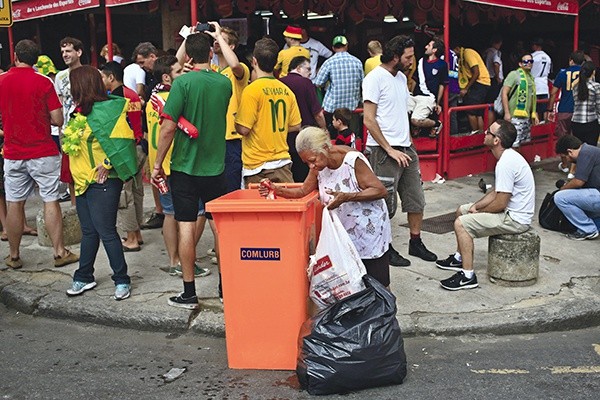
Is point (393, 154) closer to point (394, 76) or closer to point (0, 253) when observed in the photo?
point (394, 76)

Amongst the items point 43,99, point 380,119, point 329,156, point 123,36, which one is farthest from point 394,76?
point 123,36

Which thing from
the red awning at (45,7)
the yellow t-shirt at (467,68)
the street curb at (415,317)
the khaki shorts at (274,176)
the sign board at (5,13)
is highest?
the red awning at (45,7)

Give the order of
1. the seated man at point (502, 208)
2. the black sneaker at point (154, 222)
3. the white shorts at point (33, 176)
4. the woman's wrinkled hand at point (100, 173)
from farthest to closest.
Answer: the black sneaker at point (154, 222) → the white shorts at point (33, 176) → the seated man at point (502, 208) → the woman's wrinkled hand at point (100, 173)

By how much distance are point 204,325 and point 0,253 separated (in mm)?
3031

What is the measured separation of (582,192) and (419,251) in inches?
76.7

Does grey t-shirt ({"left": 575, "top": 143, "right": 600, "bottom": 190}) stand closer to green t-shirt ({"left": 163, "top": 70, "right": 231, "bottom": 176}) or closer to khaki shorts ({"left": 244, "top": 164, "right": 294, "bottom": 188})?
khaki shorts ({"left": 244, "top": 164, "right": 294, "bottom": 188})

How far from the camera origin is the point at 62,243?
22.3ft

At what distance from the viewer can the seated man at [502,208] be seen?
5922 mm

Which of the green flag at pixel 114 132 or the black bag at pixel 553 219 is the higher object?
the green flag at pixel 114 132

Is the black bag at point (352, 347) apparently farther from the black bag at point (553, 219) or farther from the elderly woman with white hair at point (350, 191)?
the black bag at point (553, 219)

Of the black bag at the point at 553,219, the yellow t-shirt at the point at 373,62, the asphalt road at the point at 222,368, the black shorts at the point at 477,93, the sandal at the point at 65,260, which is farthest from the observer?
the black shorts at the point at 477,93

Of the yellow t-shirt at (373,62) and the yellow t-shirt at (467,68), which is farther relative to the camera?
the yellow t-shirt at (467,68)

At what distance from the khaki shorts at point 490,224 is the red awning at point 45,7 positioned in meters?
7.35

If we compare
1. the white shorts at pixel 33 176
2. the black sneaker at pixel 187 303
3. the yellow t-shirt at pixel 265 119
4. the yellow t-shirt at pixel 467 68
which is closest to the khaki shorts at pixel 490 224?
the yellow t-shirt at pixel 265 119
